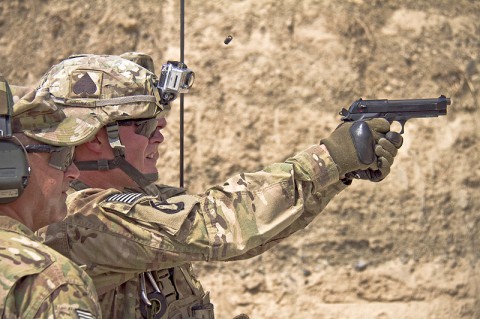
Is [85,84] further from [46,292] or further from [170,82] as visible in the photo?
[46,292]

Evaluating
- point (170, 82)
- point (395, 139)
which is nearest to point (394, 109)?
point (395, 139)

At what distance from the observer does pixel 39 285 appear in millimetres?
2480

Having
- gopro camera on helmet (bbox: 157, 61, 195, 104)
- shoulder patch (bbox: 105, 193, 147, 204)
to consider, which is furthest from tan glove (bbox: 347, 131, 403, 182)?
shoulder patch (bbox: 105, 193, 147, 204)

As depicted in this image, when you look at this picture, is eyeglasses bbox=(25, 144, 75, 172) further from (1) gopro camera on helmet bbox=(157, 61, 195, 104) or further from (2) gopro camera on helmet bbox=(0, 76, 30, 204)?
(1) gopro camera on helmet bbox=(157, 61, 195, 104)

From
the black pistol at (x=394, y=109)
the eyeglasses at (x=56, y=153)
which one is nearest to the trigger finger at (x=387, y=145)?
the black pistol at (x=394, y=109)

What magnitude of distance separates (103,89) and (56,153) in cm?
114

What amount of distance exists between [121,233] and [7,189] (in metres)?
1.13

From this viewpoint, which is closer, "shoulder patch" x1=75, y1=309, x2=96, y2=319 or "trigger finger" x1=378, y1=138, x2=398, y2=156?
"shoulder patch" x1=75, y1=309, x2=96, y2=319

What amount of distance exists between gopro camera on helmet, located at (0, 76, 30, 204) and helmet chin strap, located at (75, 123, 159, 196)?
133cm

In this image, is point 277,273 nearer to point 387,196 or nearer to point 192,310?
point 387,196

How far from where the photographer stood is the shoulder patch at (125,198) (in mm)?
3796

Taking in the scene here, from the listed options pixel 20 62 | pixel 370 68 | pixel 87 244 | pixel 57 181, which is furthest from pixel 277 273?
pixel 57 181

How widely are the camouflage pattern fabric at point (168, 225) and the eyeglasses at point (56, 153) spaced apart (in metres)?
0.84

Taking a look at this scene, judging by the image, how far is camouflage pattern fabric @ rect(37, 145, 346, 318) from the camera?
3.76 meters
